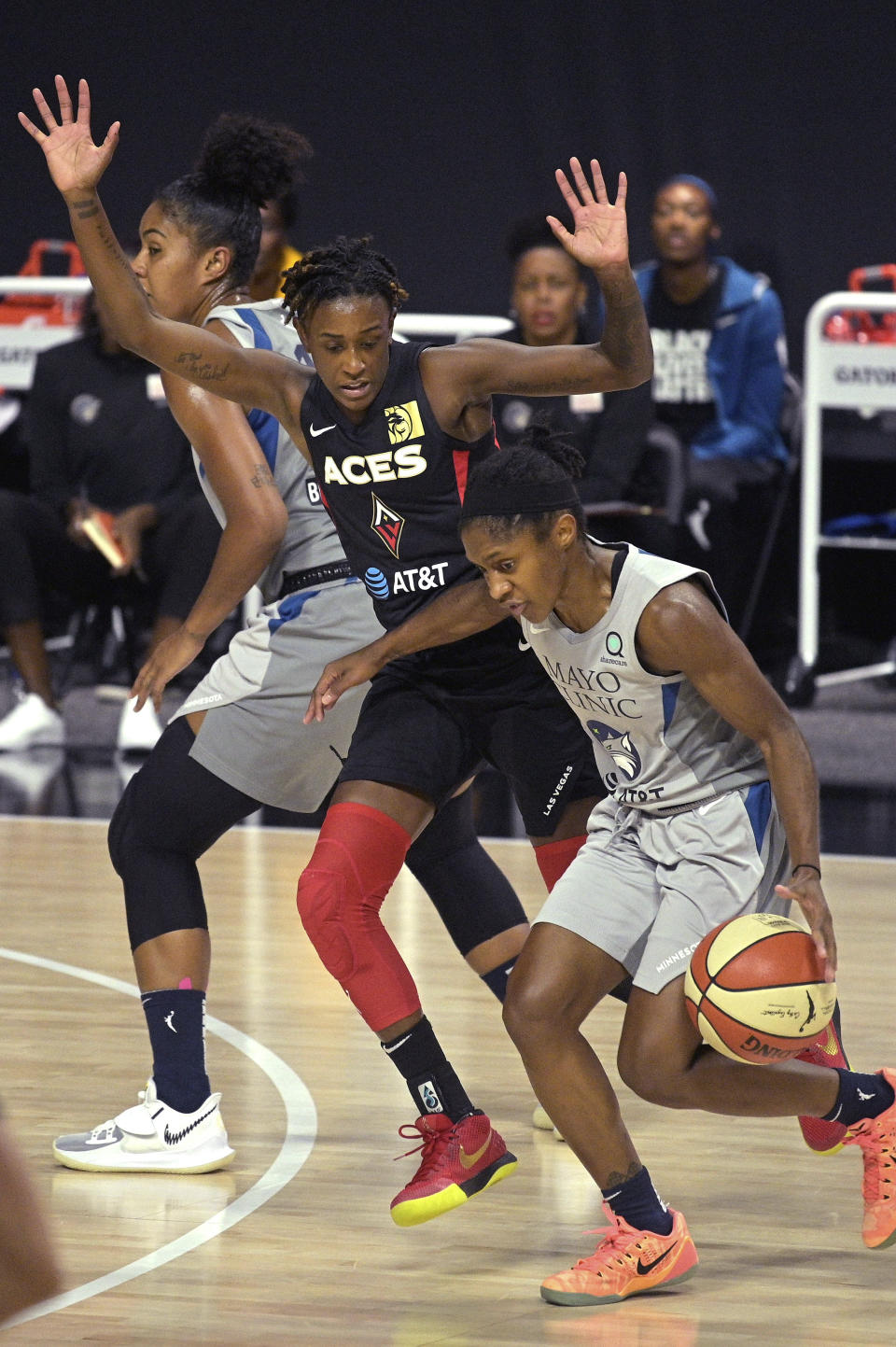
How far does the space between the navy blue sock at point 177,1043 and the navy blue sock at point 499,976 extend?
608mm

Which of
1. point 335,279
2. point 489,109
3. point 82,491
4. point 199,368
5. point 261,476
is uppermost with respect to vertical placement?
point 335,279

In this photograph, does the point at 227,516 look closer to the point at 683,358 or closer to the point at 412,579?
the point at 412,579

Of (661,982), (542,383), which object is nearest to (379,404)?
(542,383)

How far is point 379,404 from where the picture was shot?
358cm

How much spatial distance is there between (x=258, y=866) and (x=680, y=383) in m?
3.44

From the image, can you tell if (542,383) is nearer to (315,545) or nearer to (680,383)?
(315,545)

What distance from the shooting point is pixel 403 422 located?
3570 mm

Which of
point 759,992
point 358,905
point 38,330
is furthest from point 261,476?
point 38,330

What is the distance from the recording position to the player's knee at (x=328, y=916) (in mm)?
3529

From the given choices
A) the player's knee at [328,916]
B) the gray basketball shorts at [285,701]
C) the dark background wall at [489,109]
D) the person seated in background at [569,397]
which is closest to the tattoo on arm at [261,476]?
the gray basketball shorts at [285,701]

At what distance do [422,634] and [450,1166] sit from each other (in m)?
0.88

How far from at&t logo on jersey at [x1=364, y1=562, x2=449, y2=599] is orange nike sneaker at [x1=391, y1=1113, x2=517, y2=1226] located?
888 millimetres

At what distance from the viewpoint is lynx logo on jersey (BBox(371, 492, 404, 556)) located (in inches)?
143

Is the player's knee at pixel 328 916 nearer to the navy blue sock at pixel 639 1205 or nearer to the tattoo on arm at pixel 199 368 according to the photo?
the navy blue sock at pixel 639 1205
